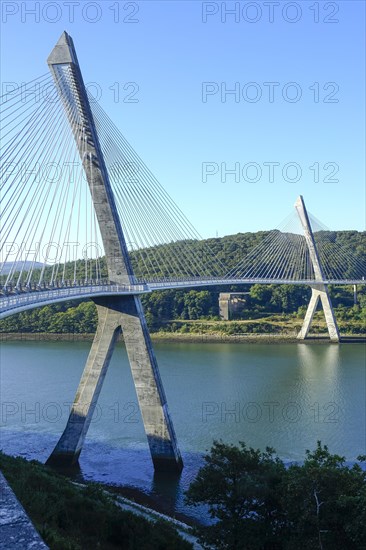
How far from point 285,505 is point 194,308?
38.0 metres

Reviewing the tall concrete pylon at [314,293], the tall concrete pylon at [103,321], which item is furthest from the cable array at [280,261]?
the tall concrete pylon at [103,321]

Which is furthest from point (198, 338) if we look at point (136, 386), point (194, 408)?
point (136, 386)

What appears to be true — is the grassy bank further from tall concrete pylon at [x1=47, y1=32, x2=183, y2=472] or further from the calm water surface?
tall concrete pylon at [x1=47, y1=32, x2=183, y2=472]

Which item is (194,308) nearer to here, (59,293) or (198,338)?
(198,338)

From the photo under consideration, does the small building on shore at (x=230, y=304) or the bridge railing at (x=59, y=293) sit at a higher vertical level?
the bridge railing at (x=59, y=293)

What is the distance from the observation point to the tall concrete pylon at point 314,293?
37375mm

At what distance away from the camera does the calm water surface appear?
47.0 ft

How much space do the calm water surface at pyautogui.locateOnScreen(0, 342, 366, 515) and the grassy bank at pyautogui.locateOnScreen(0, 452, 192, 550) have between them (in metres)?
3.43

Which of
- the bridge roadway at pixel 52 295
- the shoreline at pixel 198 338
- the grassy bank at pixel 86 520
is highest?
the bridge roadway at pixel 52 295

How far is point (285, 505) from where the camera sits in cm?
714

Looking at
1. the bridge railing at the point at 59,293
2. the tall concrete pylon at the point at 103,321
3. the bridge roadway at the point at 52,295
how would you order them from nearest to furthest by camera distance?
the bridge roadway at the point at 52,295, the bridge railing at the point at 59,293, the tall concrete pylon at the point at 103,321

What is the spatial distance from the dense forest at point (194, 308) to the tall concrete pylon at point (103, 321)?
80.7 feet

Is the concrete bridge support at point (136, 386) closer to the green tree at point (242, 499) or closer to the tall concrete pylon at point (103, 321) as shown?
the tall concrete pylon at point (103, 321)

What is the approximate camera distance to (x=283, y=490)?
7.37m
